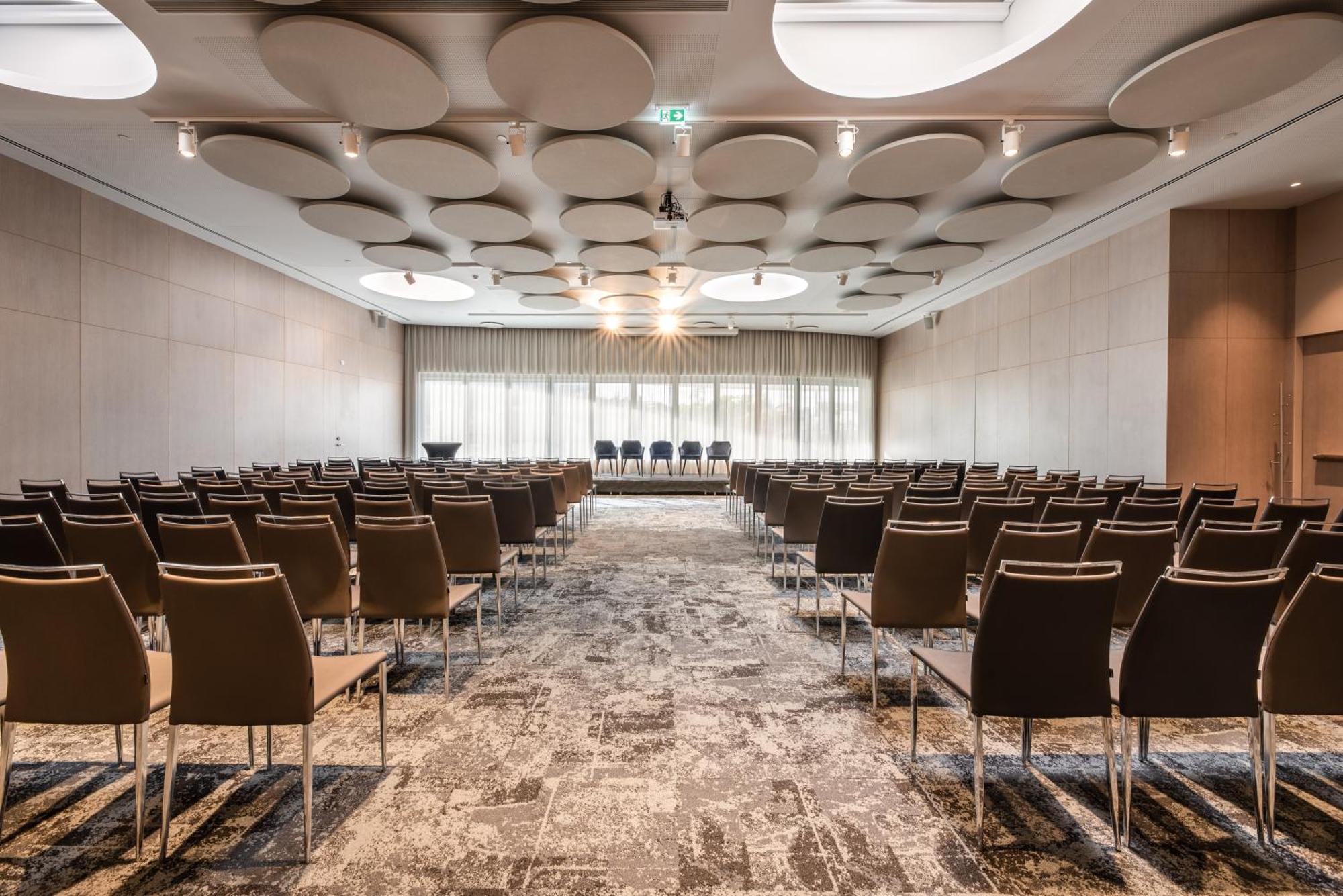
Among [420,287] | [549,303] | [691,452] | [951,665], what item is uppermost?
[420,287]

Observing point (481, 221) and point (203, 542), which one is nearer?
point (203, 542)

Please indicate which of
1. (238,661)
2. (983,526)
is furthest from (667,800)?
(983,526)

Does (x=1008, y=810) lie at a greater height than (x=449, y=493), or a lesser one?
lesser

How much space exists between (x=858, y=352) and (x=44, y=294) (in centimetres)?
1650

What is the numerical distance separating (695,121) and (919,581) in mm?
4364

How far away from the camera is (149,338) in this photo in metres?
7.97

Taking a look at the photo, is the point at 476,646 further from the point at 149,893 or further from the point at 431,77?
the point at 431,77

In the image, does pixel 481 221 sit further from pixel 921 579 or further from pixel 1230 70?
pixel 1230 70

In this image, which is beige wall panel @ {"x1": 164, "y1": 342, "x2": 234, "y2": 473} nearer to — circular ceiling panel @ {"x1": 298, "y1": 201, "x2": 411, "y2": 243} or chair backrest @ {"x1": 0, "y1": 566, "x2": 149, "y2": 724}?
circular ceiling panel @ {"x1": 298, "y1": 201, "x2": 411, "y2": 243}

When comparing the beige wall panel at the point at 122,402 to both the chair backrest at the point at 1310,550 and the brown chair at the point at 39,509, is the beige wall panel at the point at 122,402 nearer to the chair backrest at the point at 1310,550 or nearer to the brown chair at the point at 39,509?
the brown chair at the point at 39,509

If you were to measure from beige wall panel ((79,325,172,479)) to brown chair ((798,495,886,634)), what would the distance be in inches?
340

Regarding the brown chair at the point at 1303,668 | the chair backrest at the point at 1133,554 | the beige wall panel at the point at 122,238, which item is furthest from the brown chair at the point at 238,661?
the beige wall panel at the point at 122,238

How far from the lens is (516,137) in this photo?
5234mm

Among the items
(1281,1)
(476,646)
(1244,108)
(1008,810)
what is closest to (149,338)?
(476,646)
